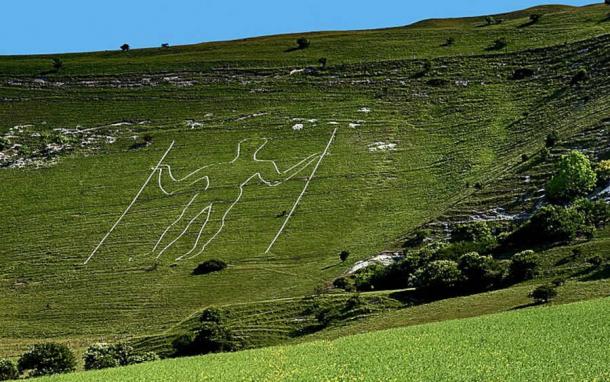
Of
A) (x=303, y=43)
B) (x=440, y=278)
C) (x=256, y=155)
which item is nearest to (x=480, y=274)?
(x=440, y=278)

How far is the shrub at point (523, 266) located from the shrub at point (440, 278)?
4.06 m

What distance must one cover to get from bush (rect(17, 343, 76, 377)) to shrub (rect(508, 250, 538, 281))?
1306 inches

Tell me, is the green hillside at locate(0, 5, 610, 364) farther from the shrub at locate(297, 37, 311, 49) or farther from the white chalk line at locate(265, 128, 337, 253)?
the shrub at locate(297, 37, 311, 49)

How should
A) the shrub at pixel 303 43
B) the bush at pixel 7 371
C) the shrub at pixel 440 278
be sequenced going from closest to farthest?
1. the bush at pixel 7 371
2. the shrub at pixel 440 278
3. the shrub at pixel 303 43

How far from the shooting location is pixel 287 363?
42.2m

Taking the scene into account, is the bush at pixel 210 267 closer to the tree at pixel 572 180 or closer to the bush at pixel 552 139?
the tree at pixel 572 180

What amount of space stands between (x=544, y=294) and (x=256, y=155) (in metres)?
69.1

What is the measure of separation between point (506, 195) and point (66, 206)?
177 ft

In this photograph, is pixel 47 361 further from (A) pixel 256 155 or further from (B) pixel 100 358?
(A) pixel 256 155

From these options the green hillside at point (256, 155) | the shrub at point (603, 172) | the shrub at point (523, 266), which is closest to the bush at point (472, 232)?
the green hillside at point (256, 155)

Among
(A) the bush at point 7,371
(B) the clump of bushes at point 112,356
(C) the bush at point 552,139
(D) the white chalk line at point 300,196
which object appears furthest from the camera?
(C) the bush at point 552,139

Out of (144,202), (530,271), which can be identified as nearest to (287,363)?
(530,271)

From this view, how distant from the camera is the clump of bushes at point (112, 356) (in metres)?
62.6

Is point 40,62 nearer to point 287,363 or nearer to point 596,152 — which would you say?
point 596,152
